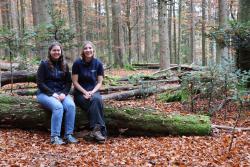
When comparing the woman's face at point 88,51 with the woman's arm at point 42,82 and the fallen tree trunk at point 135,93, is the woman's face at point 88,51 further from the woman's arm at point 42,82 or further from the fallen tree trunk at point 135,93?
the fallen tree trunk at point 135,93

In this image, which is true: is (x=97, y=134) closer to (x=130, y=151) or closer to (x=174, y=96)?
(x=130, y=151)

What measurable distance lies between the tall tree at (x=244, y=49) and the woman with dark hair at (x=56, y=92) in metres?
4.50

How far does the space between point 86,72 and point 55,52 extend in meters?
0.69

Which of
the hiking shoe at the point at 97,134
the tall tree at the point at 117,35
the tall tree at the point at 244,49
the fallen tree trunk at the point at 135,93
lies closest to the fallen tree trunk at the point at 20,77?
the fallen tree trunk at the point at 135,93

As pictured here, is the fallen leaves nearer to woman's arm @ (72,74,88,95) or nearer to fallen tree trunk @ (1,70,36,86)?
woman's arm @ (72,74,88,95)

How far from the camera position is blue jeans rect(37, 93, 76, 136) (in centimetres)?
636

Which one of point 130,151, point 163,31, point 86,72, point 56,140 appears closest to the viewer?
point 130,151

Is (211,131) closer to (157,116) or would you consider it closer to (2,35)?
(157,116)

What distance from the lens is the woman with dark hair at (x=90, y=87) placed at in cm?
650

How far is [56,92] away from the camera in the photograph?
6.79 meters

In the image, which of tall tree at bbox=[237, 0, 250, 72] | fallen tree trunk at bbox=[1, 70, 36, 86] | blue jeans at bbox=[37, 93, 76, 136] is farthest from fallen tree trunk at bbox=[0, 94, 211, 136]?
fallen tree trunk at bbox=[1, 70, 36, 86]

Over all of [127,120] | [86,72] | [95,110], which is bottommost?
[127,120]

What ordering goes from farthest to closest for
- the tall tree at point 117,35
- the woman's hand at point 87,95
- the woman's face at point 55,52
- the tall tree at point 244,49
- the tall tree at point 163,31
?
1. the tall tree at point 117,35
2. the tall tree at point 163,31
3. the tall tree at point 244,49
4. the woman's face at point 55,52
5. the woman's hand at point 87,95

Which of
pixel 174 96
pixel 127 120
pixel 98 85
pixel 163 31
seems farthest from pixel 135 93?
pixel 163 31
